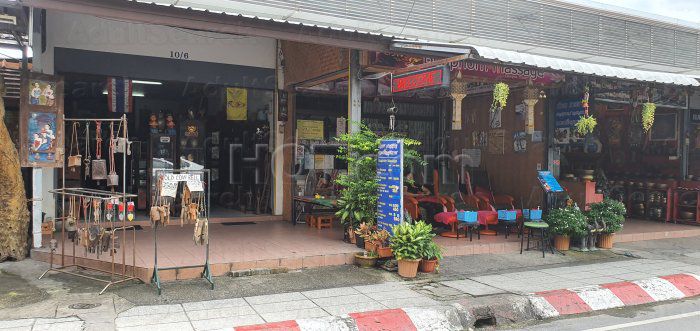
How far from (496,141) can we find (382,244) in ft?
18.9

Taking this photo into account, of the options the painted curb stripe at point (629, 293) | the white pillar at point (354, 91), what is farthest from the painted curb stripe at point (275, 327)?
the painted curb stripe at point (629, 293)

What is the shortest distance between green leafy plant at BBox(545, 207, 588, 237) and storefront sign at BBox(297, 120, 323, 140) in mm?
5605

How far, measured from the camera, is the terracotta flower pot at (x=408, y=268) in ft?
25.7

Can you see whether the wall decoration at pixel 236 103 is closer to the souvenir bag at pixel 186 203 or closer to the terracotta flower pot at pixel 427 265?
the souvenir bag at pixel 186 203

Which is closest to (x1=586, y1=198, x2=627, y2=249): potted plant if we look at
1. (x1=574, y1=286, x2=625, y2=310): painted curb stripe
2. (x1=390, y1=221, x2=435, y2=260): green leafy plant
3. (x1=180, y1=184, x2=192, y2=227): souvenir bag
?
(x1=574, y1=286, x2=625, y2=310): painted curb stripe

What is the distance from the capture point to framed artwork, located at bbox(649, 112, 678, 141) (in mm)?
13677

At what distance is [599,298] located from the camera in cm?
727

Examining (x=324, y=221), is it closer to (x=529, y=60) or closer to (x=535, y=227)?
(x=535, y=227)

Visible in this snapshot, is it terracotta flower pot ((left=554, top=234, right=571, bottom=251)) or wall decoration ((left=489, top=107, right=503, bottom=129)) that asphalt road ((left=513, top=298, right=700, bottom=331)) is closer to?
terracotta flower pot ((left=554, top=234, right=571, bottom=251))

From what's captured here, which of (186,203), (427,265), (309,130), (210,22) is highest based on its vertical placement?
(210,22)

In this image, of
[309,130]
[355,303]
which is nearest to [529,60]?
[355,303]

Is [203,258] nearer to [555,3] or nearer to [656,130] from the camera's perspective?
[555,3]

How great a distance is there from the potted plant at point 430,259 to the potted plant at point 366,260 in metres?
0.74

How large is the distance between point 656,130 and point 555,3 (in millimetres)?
4467
